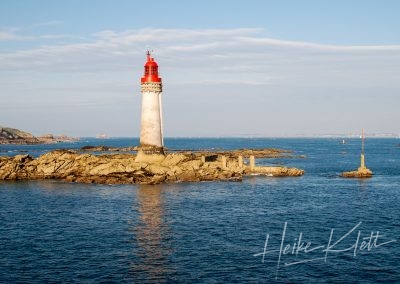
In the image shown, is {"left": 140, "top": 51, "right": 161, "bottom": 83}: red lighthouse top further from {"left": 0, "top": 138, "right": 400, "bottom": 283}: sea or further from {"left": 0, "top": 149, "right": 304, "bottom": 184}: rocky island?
{"left": 0, "top": 138, "right": 400, "bottom": 283}: sea

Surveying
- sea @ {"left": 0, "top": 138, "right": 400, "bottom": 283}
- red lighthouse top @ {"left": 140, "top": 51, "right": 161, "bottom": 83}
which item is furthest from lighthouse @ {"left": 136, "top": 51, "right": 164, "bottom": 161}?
sea @ {"left": 0, "top": 138, "right": 400, "bottom": 283}

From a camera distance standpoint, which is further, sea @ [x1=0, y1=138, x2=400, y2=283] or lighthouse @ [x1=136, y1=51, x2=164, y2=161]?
lighthouse @ [x1=136, y1=51, x2=164, y2=161]

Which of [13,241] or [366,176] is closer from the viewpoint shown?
[13,241]

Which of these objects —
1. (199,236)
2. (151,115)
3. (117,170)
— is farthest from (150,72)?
(199,236)

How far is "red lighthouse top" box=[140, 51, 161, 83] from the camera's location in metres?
68.1

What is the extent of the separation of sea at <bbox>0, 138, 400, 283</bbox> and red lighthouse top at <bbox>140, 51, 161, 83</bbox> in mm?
15939

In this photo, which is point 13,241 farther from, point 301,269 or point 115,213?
point 301,269

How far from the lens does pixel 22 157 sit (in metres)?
77.4

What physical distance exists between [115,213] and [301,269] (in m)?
22.0

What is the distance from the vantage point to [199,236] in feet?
→ 117

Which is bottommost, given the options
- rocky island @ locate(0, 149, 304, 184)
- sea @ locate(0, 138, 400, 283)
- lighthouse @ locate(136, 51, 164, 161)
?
sea @ locate(0, 138, 400, 283)

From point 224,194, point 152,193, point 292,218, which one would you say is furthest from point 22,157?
point 292,218

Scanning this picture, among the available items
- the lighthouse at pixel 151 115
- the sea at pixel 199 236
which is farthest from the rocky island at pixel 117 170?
the sea at pixel 199 236

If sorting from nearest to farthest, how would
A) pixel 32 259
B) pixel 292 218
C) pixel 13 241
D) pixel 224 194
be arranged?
pixel 32 259
pixel 13 241
pixel 292 218
pixel 224 194
